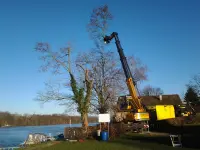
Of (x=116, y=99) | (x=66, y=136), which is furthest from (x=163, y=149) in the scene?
(x=116, y=99)

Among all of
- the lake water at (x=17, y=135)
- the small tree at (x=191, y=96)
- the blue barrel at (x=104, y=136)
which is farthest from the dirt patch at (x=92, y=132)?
the small tree at (x=191, y=96)

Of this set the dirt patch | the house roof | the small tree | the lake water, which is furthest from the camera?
the small tree

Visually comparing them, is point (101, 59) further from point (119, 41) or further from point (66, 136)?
point (66, 136)

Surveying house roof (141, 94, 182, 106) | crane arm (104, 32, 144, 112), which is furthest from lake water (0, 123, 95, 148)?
house roof (141, 94, 182, 106)

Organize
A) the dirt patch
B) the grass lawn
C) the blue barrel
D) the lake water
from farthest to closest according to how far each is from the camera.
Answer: the lake water < the dirt patch < the blue barrel < the grass lawn

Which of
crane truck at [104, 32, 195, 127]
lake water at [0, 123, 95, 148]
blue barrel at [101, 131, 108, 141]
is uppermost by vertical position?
crane truck at [104, 32, 195, 127]

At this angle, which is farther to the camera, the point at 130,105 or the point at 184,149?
the point at 130,105

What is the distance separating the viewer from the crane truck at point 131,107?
94.9 ft

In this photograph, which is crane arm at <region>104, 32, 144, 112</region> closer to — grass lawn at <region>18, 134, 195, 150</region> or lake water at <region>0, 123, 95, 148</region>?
grass lawn at <region>18, 134, 195, 150</region>

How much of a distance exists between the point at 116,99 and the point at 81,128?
945 cm

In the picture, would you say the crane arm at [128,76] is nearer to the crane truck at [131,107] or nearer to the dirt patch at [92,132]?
the crane truck at [131,107]

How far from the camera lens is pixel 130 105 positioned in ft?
106

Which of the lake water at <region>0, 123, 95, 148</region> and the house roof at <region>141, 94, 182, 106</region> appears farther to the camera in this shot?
the house roof at <region>141, 94, 182, 106</region>

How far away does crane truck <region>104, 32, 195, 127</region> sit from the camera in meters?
28.9
